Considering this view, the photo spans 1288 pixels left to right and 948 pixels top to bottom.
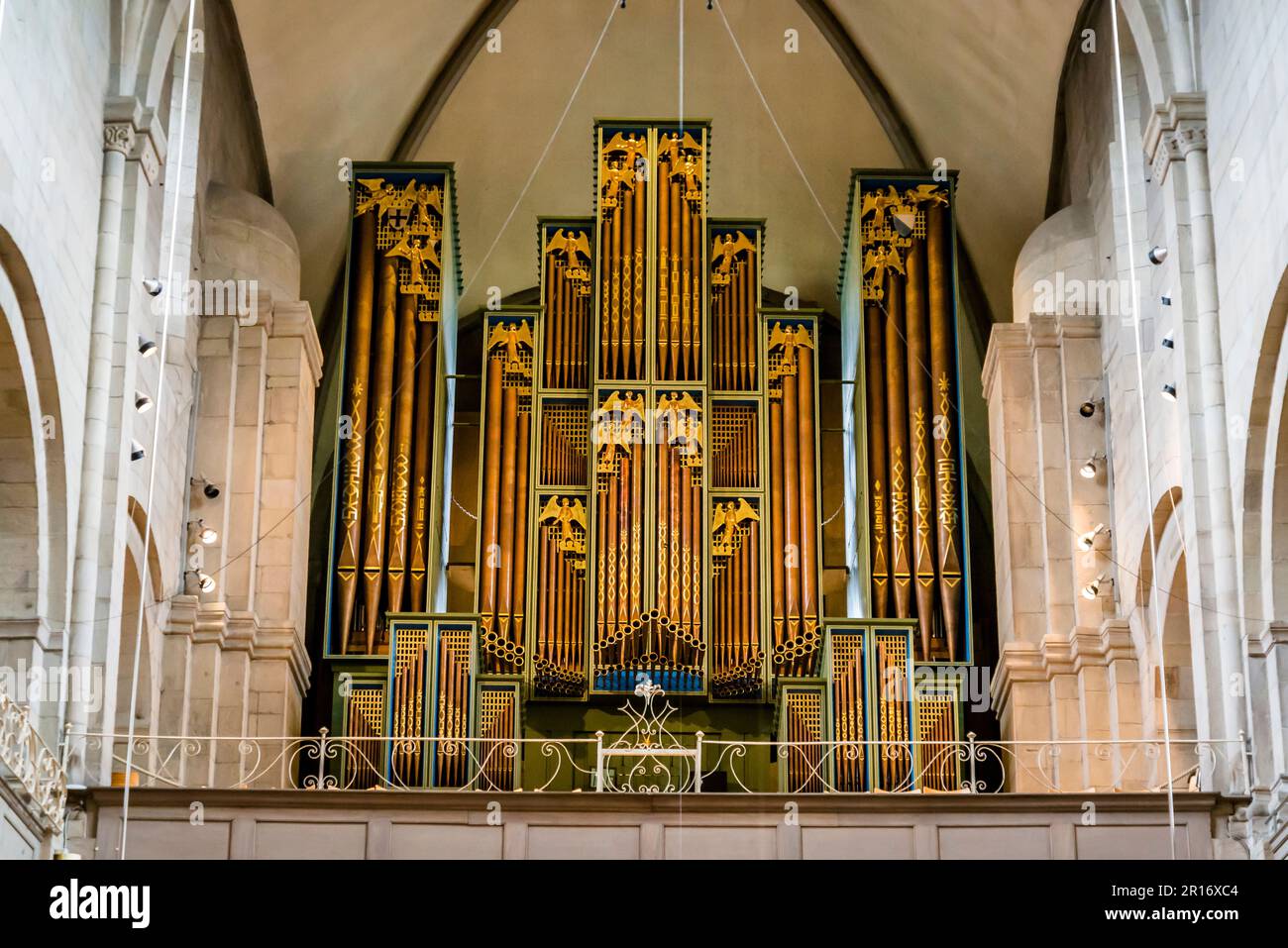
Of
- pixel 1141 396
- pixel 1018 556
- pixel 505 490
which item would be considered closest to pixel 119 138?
pixel 505 490

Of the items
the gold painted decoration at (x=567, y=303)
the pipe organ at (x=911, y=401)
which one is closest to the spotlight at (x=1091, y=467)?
the pipe organ at (x=911, y=401)

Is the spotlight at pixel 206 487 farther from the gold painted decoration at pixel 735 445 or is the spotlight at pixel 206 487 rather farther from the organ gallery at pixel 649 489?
the gold painted decoration at pixel 735 445

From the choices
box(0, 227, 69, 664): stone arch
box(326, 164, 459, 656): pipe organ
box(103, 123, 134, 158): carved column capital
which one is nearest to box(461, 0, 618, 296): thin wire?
box(326, 164, 459, 656): pipe organ

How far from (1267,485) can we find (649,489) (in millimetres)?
5507

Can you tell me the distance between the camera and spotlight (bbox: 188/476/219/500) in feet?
63.1

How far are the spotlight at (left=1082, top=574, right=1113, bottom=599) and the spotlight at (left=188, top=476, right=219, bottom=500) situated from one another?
698 cm

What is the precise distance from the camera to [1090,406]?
62.9 feet

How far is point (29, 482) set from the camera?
15375mm

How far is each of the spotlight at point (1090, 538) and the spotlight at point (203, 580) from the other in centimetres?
687

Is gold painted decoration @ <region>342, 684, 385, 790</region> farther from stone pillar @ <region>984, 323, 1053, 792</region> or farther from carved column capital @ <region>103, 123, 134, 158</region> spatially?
stone pillar @ <region>984, 323, 1053, 792</region>

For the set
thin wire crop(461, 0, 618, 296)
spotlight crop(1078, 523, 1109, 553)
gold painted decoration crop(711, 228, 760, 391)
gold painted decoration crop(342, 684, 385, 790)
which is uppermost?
thin wire crop(461, 0, 618, 296)

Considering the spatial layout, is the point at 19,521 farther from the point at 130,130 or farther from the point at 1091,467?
the point at 1091,467
